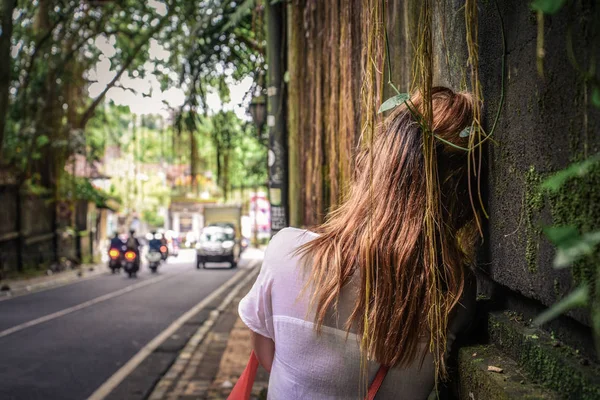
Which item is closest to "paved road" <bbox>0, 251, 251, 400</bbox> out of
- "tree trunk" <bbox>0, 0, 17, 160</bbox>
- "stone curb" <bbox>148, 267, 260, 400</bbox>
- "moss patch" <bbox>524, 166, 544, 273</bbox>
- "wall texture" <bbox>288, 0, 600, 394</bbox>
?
"stone curb" <bbox>148, 267, 260, 400</bbox>

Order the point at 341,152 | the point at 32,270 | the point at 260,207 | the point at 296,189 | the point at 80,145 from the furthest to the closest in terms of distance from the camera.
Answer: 1. the point at 260,207
2. the point at 32,270
3. the point at 80,145
4. the point at 296,189
5. the point at 341,152

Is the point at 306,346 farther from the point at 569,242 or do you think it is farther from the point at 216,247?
the point at 216,247

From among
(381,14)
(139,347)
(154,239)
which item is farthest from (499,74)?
(154,239)

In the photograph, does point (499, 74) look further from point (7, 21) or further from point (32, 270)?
point (32, 270)

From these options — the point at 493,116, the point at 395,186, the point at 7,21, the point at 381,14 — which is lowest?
the point at 395,186

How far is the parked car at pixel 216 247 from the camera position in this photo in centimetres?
3014

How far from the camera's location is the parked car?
30.1 metres

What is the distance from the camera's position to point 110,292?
16.1 m

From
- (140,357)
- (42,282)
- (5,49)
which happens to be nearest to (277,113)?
(140,357)

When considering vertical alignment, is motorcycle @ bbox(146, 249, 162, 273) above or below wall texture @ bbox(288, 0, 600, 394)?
below

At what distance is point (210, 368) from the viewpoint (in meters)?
7.56

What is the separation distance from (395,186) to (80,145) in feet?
63.8

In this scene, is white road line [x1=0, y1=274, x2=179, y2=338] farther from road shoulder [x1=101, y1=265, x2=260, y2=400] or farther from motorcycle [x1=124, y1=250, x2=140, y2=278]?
motorcycle [x1=124, y1=250, x2=140, y2=278]

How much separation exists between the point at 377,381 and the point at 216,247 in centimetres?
2896
